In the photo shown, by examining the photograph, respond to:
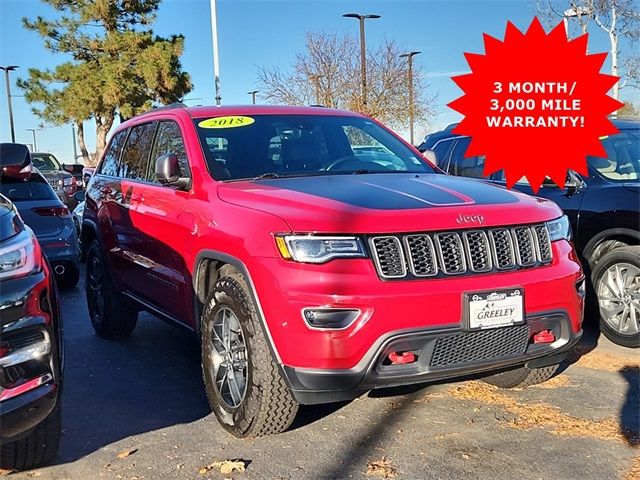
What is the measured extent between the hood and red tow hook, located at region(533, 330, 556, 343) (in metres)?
0.58

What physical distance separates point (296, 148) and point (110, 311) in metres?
2.35

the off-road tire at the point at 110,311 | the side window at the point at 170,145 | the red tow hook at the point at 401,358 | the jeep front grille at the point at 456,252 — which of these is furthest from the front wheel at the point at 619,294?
the off-road tire at the point at 110,311

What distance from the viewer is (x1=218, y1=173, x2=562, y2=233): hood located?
3.08 m

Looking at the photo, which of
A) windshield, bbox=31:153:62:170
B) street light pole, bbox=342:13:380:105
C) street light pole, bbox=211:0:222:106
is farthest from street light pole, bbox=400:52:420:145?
windshield, bbox=31:153:62:170

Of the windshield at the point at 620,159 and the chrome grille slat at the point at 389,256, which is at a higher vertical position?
the windshield at the point at 620,159

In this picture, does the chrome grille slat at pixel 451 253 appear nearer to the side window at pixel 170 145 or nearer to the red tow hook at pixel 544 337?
the red tow hook at pixel 544 337

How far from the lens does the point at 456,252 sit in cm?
316

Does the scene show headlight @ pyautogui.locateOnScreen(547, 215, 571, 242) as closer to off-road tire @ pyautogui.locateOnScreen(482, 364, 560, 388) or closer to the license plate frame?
the license plate frame

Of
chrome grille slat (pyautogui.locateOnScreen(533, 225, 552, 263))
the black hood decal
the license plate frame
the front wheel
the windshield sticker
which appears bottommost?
the front wheel

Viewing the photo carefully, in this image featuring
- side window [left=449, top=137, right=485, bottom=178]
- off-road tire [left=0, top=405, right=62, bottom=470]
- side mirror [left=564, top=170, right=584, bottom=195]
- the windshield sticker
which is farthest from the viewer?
side window [left=449, top=137, right=485, bottom=178]

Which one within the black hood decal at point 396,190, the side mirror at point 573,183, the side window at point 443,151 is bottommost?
the side mirror at point 573,183

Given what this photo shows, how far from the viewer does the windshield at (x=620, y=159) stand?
5.46m

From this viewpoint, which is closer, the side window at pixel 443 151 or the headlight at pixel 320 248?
the headlight at pixel 320 248

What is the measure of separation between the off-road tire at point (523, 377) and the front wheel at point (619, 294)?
119cm
